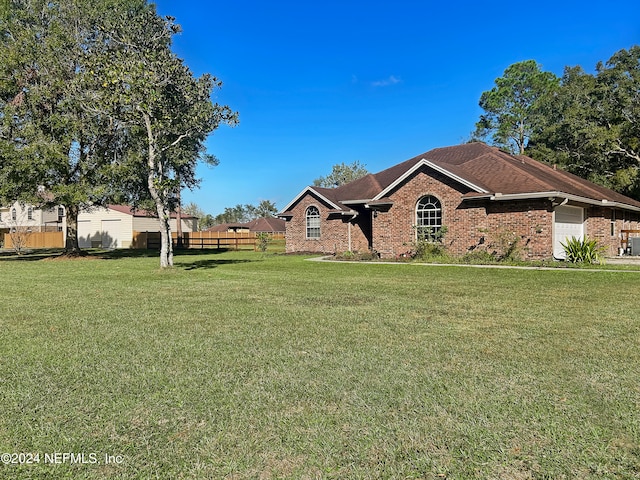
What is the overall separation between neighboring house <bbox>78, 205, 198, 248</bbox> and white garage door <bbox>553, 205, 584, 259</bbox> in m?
33.8

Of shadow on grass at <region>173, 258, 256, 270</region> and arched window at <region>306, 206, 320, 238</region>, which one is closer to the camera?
shadow on grass at <region>173, 258, 256, 270</region>

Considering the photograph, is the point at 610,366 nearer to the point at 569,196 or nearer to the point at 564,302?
the point at 564,302

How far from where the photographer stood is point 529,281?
11008 millimetres

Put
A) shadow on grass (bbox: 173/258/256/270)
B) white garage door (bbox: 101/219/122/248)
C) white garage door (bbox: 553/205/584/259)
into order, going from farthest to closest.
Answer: white garage door (bbox: 101/219/122/248), white garage door (bbox: 553/205/584/259), shadow on grass (bbox: 173/258/256/270)

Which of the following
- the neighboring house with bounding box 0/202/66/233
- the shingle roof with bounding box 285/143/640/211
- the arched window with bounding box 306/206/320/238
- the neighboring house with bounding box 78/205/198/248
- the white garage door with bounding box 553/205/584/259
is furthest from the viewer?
the neighboring house with bounding box 0/202/66/233

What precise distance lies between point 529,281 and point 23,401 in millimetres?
10826

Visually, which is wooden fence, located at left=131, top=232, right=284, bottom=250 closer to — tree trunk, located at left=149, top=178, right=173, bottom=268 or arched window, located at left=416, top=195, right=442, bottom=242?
arched window, located at left=416, top=195, right=442, bottom=242

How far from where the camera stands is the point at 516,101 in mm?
43688

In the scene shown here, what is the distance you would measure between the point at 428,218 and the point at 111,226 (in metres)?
34.0

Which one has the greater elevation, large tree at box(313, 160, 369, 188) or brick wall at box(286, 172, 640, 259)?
large tree at box(313, 160, 369, 188)

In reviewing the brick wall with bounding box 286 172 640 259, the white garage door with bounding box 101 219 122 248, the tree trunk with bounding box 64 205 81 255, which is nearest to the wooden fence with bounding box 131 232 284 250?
the white garage door with bounding box 101 219 122 248

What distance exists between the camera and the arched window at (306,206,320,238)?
82.0 feet

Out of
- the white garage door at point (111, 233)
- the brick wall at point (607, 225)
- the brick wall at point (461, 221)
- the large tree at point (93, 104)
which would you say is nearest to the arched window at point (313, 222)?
the brick wall at point (461, 221)

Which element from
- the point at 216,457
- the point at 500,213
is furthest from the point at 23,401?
the point at 500,213
